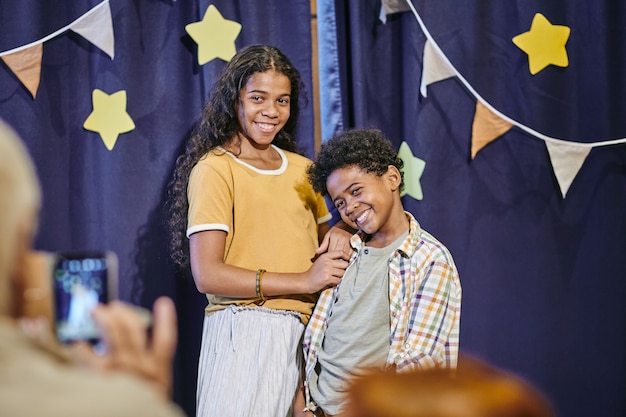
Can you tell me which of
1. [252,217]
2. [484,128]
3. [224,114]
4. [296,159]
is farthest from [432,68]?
[252,217]

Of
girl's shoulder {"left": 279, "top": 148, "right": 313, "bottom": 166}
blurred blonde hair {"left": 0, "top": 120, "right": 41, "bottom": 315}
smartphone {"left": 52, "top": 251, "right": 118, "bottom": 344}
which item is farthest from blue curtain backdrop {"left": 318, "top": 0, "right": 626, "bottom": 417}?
blurred blonde hair {"left": 0, "top": 120, "right": 41, "bottom": 315}

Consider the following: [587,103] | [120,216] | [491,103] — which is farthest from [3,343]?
[587,103]

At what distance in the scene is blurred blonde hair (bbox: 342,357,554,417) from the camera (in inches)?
18.9

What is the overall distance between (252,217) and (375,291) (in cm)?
32

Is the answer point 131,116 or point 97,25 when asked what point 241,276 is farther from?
point 97,25

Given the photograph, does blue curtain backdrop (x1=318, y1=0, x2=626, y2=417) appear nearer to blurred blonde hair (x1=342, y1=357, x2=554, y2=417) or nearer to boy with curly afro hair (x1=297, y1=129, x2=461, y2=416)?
boy with curly afro hair (x1=297, y1=129, x2=461, y2=416)

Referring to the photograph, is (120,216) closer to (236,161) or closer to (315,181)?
(236,161)

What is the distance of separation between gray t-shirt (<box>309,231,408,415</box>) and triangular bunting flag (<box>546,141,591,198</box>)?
2.55 feet

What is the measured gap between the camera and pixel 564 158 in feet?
7.43

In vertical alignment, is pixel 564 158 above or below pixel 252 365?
above

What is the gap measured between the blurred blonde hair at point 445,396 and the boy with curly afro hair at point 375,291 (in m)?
1.00

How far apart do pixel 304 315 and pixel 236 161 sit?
0.37 meters

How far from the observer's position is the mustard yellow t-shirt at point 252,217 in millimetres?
1706

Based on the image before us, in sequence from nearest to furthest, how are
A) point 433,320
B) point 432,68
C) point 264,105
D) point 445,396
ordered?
point 445,396
point 433,320
point 264,105
point 432,68
